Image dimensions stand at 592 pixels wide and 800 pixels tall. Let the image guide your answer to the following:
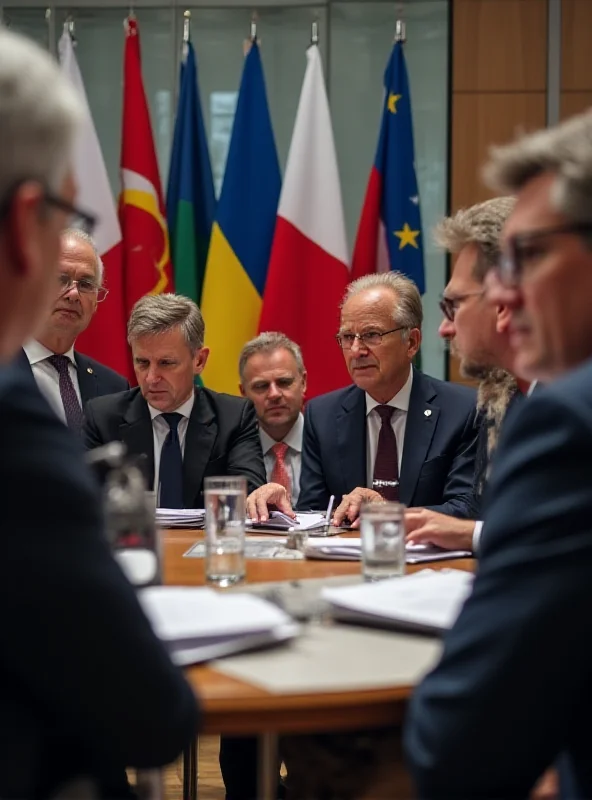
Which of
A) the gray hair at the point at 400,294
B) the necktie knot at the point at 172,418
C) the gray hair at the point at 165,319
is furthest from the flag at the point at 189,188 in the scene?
the necktie knot at the point at 172,418

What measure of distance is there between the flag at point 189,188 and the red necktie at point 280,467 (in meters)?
1.60

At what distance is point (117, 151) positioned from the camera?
21.1ft

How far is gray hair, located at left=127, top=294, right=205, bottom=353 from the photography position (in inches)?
152

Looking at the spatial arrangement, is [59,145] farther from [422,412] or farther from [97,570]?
[422,412]

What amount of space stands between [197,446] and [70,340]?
840 millimetres

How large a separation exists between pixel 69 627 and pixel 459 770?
0.48 m

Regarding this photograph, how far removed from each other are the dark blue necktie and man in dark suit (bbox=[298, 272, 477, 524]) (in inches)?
17.6

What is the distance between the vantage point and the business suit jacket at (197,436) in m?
3.65

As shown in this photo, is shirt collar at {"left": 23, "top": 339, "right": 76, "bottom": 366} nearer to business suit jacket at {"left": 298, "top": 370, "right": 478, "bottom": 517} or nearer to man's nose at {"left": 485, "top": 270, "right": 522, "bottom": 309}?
business suit jacket at {"left": 298, "top": 370, "right": 478, "bottom": 517}

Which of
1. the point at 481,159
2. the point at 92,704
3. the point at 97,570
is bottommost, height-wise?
the point at 92,704

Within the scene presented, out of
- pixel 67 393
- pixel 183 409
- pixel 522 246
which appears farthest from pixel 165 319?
pixel 522 246

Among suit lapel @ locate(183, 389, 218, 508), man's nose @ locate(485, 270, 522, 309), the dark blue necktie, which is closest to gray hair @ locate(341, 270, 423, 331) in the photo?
suit lapel @ locate(183, 389, 218, 508)

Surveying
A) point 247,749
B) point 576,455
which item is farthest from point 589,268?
point 247,749

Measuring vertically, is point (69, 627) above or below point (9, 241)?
below
